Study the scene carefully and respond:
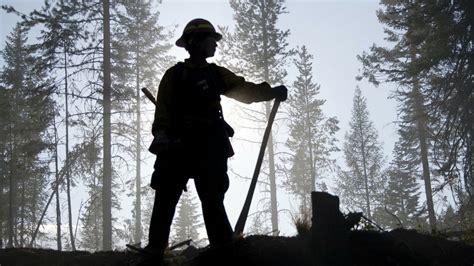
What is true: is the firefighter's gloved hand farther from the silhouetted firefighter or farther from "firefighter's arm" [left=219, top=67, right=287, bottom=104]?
"firefighter's arm" [left=219, top=67, right=287, bottom=104]

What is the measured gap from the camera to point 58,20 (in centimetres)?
1686

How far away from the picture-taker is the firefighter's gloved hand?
4055mm

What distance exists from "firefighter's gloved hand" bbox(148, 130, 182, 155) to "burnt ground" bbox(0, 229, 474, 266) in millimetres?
1071

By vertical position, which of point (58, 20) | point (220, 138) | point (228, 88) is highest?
point (58, 20)

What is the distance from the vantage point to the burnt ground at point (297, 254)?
4102mm

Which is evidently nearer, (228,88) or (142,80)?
(228,88)

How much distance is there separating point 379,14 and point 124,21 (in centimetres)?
1578

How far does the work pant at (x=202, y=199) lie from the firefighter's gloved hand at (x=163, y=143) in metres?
0.17

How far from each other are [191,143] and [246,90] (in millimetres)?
901

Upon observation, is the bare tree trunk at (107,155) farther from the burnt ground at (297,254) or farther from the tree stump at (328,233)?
the tree stump at (328,233)

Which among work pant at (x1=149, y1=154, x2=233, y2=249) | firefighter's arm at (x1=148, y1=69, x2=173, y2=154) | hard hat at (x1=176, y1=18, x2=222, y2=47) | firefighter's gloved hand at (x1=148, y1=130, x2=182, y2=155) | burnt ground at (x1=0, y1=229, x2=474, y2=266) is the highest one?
hard hat at (x1=176, y1=18, x2=222, y2=47)

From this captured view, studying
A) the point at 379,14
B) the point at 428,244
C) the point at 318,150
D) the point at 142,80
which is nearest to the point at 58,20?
the point at 142,80

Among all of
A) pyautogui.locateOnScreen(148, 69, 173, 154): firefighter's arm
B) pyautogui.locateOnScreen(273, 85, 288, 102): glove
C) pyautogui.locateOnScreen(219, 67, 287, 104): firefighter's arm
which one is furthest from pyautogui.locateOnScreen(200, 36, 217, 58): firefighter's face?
pyautogui.locateOnScreen(273, 85, 288, 102): glove

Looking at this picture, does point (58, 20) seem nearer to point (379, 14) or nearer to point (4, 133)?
point (4, 133)
